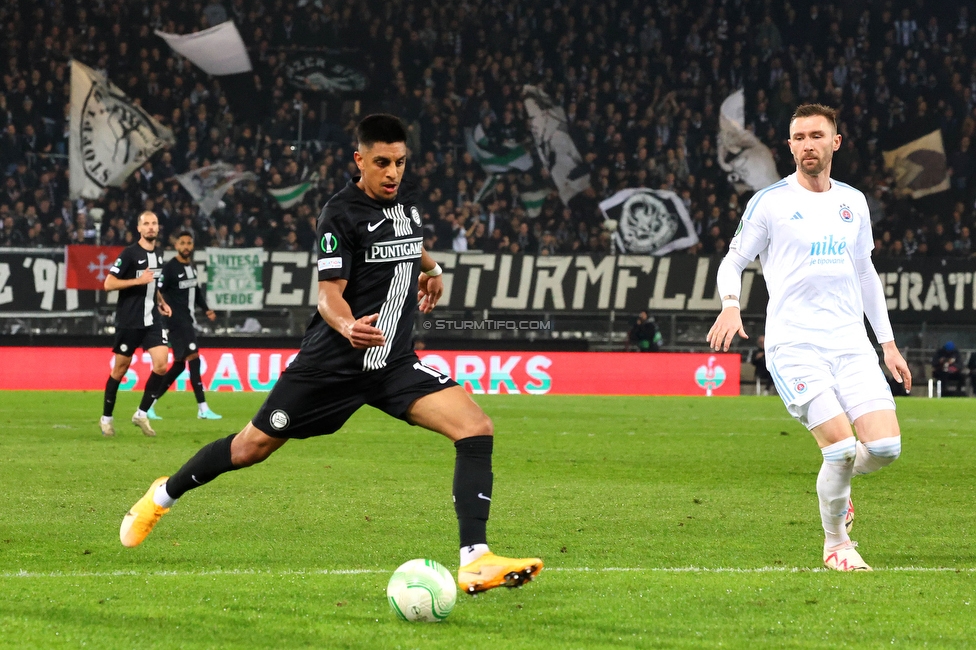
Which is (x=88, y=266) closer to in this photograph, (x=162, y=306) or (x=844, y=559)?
(x=162, y=306)

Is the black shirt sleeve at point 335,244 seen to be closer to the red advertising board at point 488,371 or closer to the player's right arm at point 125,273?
the player's right arm at point 125,273

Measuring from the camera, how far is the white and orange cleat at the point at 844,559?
6.00 meters

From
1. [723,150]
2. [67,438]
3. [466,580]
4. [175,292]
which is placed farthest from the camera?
[723,150]

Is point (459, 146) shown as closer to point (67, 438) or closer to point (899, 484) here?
point (67, 438)

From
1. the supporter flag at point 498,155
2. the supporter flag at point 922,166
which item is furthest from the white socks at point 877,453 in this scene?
the supporter flag at point 922,166

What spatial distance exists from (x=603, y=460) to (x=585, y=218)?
59.8 feet

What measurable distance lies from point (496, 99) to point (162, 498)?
27.3 metres

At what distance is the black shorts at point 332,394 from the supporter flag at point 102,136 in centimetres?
2486

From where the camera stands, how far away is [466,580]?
503cm

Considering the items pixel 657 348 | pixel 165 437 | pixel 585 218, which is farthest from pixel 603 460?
pixel 585 218

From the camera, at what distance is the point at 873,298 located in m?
6.43

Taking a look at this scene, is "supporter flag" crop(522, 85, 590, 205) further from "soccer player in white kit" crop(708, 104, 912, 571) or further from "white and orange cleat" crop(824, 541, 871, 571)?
"white and orange cleat" crop(824, 541, 871, 571)

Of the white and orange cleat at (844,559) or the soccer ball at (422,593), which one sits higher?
the soccer ball at (422,593)

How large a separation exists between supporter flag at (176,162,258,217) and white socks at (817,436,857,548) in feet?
80.5
